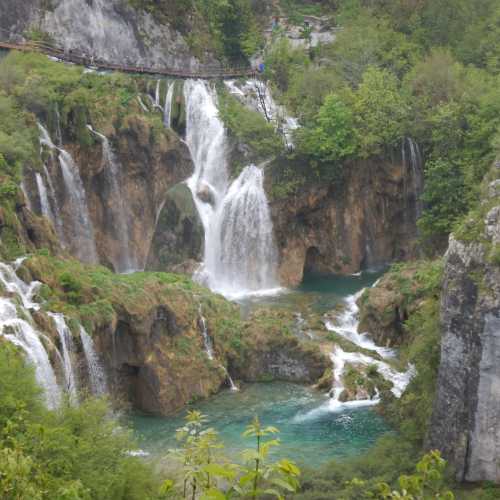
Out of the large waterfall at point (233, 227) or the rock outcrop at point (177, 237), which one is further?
the large waterfall at point (233, 227)

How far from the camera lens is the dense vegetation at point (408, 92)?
3262cm

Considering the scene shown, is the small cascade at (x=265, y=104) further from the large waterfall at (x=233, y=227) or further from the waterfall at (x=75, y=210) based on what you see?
the waterfall at (x=75, y=210)

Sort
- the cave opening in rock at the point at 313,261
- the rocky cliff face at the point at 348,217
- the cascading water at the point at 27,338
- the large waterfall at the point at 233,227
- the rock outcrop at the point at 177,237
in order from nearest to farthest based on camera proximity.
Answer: the cascading water at the point at 27,338
the rock outcrop at the point at 177,237
the large waterfall at the point at 233,227
the rocky cliff face at the point at 348,217
the cave opening in rock at the point at 313,261

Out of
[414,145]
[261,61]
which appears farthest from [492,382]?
[261,61]

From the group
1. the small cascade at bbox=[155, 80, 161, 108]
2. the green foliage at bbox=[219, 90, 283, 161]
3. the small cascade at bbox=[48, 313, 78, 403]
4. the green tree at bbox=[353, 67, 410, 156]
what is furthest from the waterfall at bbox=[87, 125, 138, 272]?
the small cascade at bbox=[48, 313, 78, 403]

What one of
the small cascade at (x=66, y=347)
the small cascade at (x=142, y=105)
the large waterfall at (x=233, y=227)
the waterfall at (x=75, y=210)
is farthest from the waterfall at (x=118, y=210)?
the small cascade at (x=66, y=347)

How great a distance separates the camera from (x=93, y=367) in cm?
2092

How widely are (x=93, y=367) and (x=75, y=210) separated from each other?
11263 mm

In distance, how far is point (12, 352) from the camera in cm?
1594

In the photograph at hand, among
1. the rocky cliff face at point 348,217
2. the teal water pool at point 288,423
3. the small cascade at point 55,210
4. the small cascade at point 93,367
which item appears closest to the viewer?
the teal water pool at point 288,423

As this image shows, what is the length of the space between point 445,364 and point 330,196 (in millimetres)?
18860

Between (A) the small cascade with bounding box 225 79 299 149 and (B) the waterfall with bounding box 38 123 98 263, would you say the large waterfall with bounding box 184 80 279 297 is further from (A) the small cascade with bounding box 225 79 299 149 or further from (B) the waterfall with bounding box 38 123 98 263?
(B) the waterfall with bounding box 38 123 98 263

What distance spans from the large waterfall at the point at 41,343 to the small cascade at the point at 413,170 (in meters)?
19.8

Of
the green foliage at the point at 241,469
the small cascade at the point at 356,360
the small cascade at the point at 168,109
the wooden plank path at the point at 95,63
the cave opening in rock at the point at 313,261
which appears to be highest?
the wooden plank path at the point at 95,63
